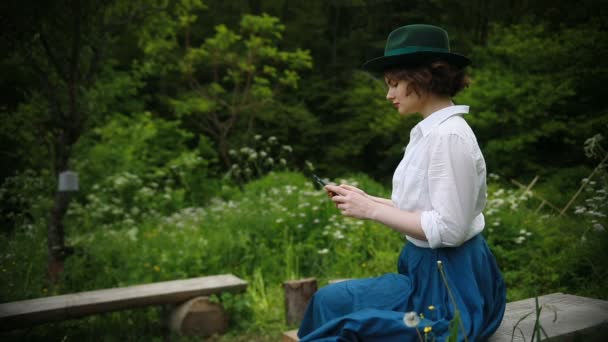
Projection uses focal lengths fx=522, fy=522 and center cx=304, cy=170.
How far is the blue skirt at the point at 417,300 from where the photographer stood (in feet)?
5.66

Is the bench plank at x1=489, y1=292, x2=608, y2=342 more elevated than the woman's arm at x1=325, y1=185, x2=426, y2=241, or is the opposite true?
the woman's arm at x1=325, y1=185, x2=426, y2=241

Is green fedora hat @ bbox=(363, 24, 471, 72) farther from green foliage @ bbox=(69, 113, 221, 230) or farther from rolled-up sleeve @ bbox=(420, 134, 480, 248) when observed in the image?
green foliage @ bbox=(69, 113, 221, 230)

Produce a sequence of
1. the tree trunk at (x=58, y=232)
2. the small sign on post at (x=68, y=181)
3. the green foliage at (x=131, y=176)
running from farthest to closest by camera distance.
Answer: the green foliage at (x=131, y=176)
the tree trunk at (x=58, y=232)
the small sign on post at (x=68, y=181)

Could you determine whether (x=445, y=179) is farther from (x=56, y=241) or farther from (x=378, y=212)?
(x=56, y=241)

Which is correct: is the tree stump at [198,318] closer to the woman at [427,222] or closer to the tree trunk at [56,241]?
the tree trunk at [56,241]

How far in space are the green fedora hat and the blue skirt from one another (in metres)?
0.67

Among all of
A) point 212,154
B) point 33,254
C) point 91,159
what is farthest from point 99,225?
point 212,154

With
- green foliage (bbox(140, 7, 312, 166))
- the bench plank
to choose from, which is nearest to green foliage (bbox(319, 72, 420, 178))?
green foliage (bbox(140, 7, 312, 166))

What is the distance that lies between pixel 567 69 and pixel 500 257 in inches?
209

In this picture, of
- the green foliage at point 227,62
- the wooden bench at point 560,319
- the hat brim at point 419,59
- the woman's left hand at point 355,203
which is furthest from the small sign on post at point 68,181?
the green foliage at point 227,62

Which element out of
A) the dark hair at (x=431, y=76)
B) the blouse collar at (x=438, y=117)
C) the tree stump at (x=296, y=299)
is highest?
the dark hair at (x=431, y=76)

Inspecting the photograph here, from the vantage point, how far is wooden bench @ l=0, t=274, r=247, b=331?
3525mm

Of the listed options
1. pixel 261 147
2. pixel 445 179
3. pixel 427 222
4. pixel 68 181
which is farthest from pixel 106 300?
pixel 261 147

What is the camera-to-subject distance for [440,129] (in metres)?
1.77
